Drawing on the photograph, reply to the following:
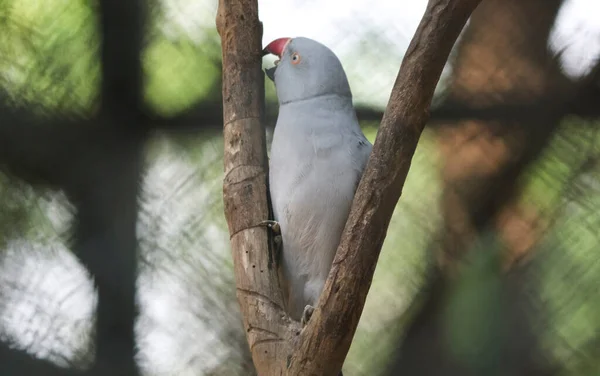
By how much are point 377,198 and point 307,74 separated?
1.30 feet

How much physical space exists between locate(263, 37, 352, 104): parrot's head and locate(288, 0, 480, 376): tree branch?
0.88ft

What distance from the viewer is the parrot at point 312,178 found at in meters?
1.35

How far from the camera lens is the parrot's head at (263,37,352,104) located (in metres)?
1.46

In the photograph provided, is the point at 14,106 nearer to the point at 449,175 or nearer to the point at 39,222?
the point at 39,222

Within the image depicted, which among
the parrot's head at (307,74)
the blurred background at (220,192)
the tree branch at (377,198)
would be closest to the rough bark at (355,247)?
the tree branch at (377,198)

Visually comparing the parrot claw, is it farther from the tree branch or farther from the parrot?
the tree branch

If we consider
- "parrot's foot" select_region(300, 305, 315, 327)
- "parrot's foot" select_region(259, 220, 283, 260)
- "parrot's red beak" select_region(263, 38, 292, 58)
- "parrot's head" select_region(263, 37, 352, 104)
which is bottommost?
"parrot's foot" select_region(300, 305, 315, 327)

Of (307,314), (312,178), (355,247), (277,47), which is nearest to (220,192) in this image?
(277,47)

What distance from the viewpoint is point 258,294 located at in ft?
4.30

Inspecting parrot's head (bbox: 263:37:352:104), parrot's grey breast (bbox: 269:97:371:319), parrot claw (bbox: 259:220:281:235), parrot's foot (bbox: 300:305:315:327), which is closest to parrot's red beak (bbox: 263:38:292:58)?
parrot's head (bbox: 263:37:352:104)

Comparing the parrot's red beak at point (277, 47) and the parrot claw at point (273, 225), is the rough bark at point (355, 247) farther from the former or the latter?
the parrot's red beak at point (277, 47)

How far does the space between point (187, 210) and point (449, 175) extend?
66 cm

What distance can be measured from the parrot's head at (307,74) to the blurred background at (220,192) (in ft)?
1.51

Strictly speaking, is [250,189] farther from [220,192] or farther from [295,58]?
[220,192]
